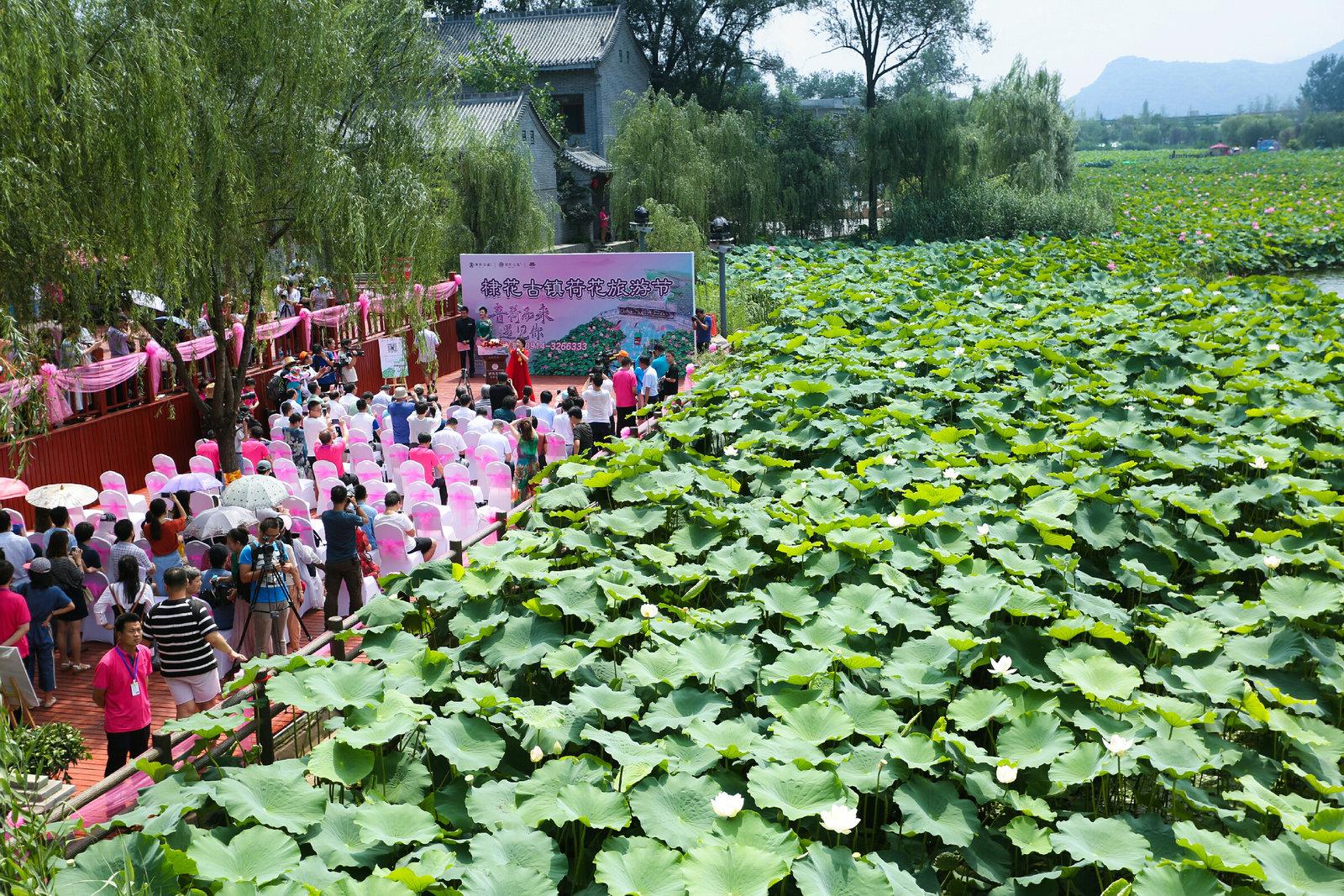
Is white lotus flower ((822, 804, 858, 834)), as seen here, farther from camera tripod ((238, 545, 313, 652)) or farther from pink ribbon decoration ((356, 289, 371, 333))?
pink ribbon decoration ((356, 289, 371, 333))

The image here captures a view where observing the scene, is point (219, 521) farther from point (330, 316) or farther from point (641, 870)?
point (330, 316)

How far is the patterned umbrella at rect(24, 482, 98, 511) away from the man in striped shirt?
2504 millimetres

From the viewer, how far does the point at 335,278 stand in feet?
40.5

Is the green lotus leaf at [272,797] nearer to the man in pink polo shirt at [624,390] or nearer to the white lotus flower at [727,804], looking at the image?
→ the white lotus flower at [727,804]

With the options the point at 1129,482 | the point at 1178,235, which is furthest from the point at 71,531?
the point at 1178,235

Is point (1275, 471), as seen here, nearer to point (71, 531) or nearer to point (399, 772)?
point (399, 772)

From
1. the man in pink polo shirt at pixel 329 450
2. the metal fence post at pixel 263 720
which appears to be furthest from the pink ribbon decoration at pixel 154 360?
the metal fence post at pixel 263 720

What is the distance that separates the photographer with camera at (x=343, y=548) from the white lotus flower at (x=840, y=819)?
447 centimetres

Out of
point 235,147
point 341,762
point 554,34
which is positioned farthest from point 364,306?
point 554,34

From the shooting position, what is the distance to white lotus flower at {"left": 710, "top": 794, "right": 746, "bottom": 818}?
3.59m

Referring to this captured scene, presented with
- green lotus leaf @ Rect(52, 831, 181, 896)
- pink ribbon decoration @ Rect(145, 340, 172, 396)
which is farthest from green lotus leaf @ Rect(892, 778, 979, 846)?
pink ribbon decoration @ Rect(145, 340, 172, 396)

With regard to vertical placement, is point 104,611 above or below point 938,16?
below

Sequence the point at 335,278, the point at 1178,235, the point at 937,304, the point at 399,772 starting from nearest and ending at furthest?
1. the point at 399,772
2. the point at 335,278
3. the point at 937,304
4. the point at 1178,235

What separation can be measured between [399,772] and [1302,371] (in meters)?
9.70
